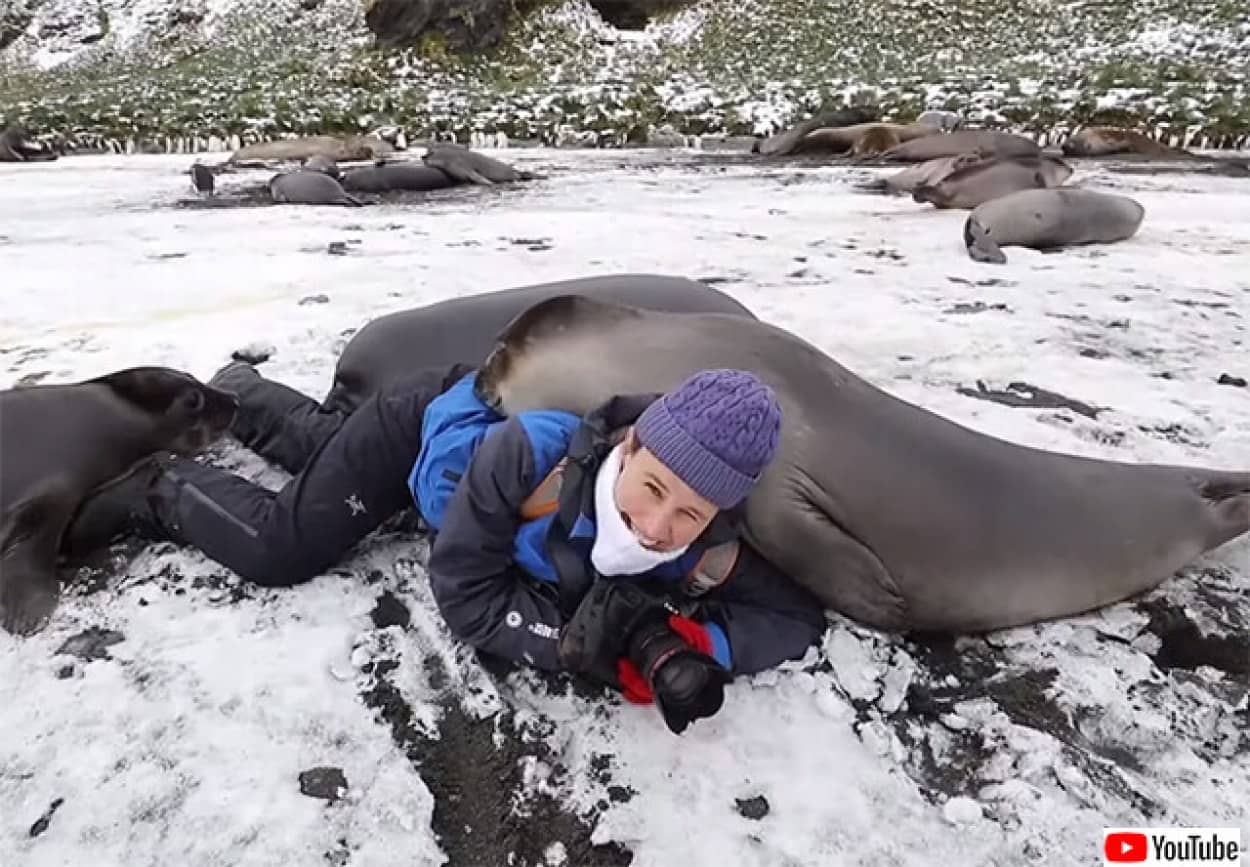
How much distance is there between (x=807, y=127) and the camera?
526 inches

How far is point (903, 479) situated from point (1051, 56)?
1711cm

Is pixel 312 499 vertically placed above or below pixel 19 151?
above

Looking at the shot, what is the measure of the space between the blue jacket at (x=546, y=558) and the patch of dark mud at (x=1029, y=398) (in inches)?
64.9

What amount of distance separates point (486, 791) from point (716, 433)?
74 centimetres

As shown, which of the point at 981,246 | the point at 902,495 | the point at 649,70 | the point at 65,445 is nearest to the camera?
the point at 902,495

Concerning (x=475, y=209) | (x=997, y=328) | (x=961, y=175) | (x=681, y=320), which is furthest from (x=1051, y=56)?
(x=681, y=320)

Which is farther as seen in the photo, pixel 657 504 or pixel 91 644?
pixel 91 644

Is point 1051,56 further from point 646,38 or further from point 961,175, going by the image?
point 961,175

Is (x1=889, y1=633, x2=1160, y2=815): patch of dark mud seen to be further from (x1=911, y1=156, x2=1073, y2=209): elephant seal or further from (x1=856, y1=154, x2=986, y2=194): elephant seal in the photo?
(x1=856, y1=154, x2=986, y2=194): elephant seal

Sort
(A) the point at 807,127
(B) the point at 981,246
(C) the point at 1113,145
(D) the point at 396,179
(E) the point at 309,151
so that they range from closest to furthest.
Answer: (B) the point at 981,246 < (D) the point at 396,179 < (C) the point at 1113,145 < (E) the point at 309,151 < (A) the point at 807,127

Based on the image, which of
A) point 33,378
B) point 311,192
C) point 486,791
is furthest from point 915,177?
point 486,791

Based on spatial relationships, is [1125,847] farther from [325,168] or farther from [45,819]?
[325,168]

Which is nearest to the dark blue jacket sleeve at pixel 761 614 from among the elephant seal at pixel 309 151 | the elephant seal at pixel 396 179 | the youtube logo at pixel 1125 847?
the youtube logo at pixel 1125 847

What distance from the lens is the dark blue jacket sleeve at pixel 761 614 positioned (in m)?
2.24
